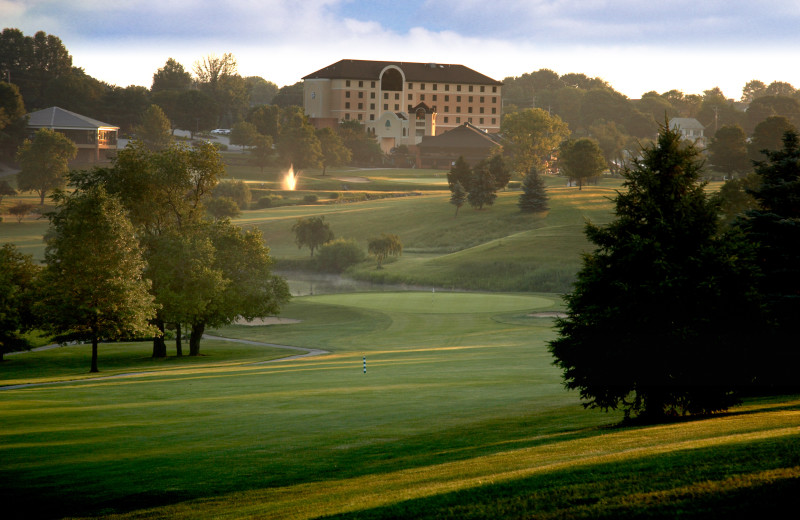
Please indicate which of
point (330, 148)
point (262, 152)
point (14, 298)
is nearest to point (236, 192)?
point (262, 152)

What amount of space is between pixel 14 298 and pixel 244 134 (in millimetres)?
118322

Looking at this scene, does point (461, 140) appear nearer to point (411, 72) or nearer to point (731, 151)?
point (411, 72)

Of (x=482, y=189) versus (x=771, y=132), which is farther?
(x=482, y=189)

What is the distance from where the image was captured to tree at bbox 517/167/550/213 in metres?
101

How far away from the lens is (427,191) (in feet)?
425

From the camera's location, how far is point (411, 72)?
189 m

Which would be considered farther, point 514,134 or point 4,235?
point 514,134

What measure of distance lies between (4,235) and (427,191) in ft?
206

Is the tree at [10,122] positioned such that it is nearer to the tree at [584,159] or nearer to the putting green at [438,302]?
the tree at [584,159]

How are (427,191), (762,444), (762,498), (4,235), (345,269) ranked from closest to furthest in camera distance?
(762,498), (762,444), (345,269), (4,235), (427,191)

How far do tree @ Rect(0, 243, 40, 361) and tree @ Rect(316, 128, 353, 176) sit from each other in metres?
104

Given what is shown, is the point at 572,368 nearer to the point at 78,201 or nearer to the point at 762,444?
the point at 762,444

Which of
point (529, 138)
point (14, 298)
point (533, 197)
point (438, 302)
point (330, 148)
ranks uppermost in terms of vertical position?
point (529, 138)

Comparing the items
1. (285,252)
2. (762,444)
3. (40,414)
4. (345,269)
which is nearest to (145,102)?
(285,252)
